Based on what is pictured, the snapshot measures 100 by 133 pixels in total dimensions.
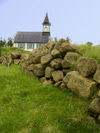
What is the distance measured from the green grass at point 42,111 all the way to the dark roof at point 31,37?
49.2 m

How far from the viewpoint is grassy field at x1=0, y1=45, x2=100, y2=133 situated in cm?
614

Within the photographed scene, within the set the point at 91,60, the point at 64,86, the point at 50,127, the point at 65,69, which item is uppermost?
the point at 91,60

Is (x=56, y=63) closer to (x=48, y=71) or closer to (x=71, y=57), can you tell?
(x=48, y=71)

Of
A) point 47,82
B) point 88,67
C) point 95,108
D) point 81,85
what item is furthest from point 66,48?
point 95,108

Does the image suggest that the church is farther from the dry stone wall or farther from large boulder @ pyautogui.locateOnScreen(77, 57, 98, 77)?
large boulder @ pyautogui.locateOnScreen(77, 57, 98, 77)

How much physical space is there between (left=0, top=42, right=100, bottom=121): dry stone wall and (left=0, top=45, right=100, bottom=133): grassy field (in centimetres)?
44

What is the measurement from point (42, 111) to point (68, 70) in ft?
10.6

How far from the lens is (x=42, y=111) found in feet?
23.4

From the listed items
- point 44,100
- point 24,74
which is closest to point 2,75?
point 24,74

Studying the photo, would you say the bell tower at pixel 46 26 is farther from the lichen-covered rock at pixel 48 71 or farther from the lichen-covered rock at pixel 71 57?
the lichen-covered rock at pixel 71 57

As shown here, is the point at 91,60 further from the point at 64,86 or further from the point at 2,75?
the point at 2,75

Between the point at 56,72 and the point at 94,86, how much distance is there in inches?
113

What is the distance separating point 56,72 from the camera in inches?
381

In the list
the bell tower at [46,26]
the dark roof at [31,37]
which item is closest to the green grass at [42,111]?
the dark roof at [31,37]
